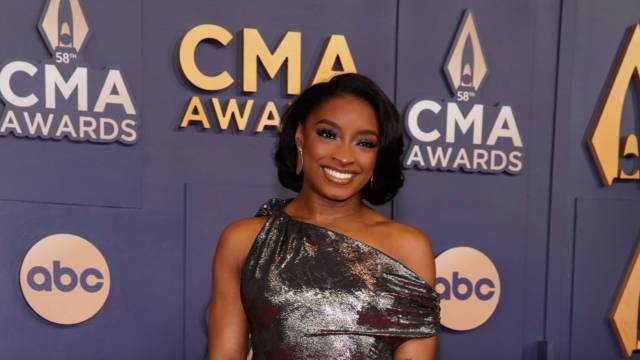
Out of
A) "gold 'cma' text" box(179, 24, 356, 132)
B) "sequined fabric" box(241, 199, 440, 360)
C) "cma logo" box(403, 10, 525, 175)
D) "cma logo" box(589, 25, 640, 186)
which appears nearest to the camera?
"sequined fabric" box(241, 199, 440, 360)

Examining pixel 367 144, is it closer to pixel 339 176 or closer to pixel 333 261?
pixel 339 176

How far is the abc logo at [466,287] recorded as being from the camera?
2387mm

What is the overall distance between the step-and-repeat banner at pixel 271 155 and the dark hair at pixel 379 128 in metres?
0.96

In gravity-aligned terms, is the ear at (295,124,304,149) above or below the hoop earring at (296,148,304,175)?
above

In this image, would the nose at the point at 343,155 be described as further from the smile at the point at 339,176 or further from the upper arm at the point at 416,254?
the upper arm at the point at 416,254

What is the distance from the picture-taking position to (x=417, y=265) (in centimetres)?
118

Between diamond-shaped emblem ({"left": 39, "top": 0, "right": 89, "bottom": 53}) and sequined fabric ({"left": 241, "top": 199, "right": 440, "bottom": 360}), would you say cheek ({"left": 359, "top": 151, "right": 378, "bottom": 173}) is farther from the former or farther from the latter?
diamond-shaped emblem ({"left": 39, "top": 0, "right": 89, "bottom": 53})

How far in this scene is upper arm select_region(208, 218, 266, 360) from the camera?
1161 millimetres

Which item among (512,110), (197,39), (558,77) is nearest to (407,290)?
(197,39)

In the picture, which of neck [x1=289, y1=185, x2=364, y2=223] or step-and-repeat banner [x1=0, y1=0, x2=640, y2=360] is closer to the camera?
neck [x1=289, y1=185, x2=364, y2=223]

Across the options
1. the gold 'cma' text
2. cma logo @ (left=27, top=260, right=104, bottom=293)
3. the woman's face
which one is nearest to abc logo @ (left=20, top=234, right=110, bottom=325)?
cma logo @ (left=27, top=260, right=104, bottom=293)

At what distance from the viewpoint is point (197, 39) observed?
2152mm

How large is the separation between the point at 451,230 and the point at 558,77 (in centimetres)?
81

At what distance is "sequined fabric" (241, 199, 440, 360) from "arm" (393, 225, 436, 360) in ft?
0.06
